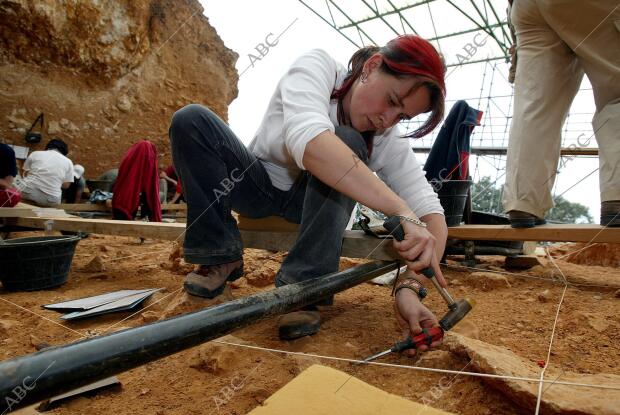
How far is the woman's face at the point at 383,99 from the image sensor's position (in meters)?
1.03

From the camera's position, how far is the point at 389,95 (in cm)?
104

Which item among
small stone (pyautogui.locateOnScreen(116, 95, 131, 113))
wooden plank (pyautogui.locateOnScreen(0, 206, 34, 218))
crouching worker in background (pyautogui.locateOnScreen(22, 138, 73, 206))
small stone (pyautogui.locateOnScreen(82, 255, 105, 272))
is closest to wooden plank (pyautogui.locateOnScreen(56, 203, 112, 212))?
crouching worker in background (pyautogui.locateOnScreen(22, 138, 73, 206))

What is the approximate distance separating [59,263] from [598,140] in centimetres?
239

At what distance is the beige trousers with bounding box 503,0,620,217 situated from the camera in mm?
1447

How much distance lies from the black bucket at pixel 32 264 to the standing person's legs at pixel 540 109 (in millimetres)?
2095

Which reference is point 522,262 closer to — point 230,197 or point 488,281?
point 488,281

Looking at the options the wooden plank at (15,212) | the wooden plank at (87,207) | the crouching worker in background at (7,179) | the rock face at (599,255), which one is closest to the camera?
the wooden plank at (15,212)

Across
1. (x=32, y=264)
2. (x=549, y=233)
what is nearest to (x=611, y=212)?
(x=549, y=233)

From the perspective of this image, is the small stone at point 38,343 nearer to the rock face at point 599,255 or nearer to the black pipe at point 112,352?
the black pipe at point 112,352

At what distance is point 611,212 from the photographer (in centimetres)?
146

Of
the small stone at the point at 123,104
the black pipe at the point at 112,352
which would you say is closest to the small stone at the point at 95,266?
the black pipe at the point at 112,352

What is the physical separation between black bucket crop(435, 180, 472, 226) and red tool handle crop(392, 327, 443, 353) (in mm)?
1213

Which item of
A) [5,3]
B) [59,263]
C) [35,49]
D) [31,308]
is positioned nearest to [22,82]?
[35,49]

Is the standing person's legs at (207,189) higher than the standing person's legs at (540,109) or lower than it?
lower
